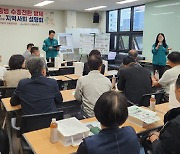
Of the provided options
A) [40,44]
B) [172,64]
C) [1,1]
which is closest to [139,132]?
[172,64]

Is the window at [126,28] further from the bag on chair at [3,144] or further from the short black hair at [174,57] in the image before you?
the bag on chair at [3,144]

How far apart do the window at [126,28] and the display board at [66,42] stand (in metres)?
1.86

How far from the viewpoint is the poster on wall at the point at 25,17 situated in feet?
25.7

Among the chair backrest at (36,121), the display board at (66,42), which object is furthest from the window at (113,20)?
the chair backrest at (36,121)

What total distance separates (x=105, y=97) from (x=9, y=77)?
2348 millimetres

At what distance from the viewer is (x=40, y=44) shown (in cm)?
872

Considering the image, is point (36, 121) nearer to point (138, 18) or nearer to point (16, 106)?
point (16, 106)

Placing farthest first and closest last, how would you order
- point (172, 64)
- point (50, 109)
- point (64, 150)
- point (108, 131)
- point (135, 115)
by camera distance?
point (172, 64), point (50, 109), point (135, 115), point (64, 150), point (108, 131)

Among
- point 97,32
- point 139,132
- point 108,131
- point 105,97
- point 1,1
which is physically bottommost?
A: point 139,132

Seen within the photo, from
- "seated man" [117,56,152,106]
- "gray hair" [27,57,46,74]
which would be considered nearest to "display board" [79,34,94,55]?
"seated man" [117,56,152,106]

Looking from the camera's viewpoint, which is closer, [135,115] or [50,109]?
[135,115]

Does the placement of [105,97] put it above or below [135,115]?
above

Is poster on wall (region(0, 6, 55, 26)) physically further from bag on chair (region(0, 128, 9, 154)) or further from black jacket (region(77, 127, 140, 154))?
black jacket (region(77, 127, 140, 154))

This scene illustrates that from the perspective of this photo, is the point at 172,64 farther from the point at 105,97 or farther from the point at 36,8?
the point at 36,8
